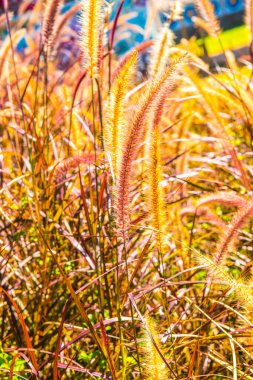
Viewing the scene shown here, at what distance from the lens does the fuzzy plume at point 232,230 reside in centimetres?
125

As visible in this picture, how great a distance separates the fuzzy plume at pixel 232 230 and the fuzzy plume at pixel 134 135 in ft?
0.68

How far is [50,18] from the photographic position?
179 cm

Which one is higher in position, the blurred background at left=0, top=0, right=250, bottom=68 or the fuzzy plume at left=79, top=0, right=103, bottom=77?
the fuzzy plume at left=79, top=0, right=103, bottom=77

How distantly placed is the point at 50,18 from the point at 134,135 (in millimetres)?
788

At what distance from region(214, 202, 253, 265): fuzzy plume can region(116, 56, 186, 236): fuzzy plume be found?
208 mm

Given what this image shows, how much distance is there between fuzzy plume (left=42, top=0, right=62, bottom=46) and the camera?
177cm

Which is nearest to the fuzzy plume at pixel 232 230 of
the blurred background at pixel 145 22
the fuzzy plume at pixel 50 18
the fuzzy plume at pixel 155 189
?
the fuzzy plume at pixel 155 189

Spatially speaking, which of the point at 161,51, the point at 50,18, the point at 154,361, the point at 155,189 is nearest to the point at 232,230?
the point at 155,189

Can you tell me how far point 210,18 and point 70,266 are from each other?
33.0 inches

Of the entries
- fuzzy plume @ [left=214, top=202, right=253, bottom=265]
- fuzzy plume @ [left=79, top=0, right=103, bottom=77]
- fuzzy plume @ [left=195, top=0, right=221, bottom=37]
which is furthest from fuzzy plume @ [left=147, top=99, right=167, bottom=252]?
fuzzy plume @ [left=195, top=0, right=221, bottom=37]

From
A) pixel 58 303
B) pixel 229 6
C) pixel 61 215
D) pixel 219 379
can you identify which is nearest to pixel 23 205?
pixel 61 215

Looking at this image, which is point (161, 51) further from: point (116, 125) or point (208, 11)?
point (116, 125)

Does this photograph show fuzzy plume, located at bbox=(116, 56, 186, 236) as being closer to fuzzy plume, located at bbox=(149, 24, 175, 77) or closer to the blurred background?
the blurred background

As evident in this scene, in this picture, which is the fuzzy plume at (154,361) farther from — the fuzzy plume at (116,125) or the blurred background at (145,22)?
the blurred background at (145,22)
